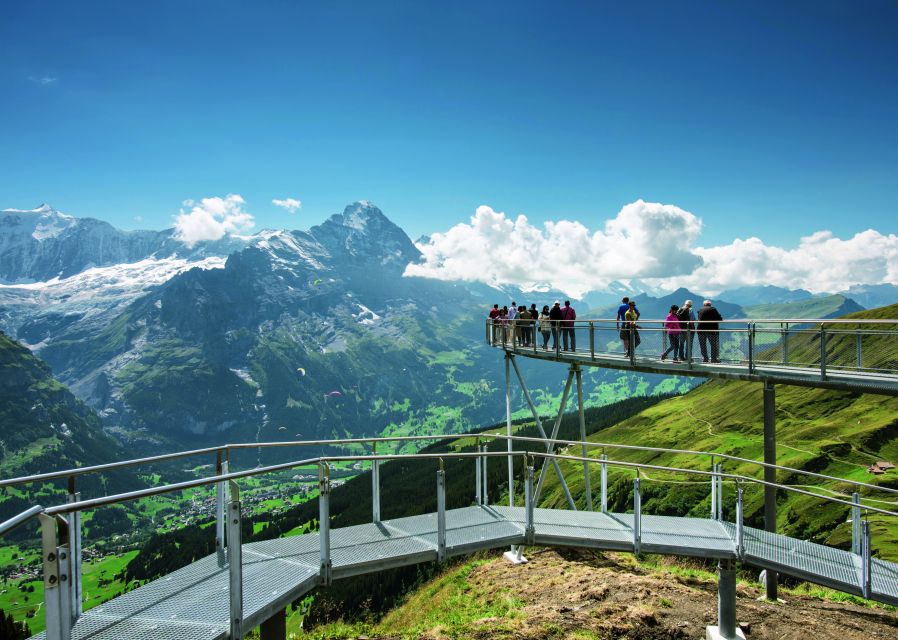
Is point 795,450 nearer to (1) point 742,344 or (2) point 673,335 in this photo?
(2) point 673,335

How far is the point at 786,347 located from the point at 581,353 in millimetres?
8585

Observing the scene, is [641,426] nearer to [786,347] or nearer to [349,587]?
[349,587]

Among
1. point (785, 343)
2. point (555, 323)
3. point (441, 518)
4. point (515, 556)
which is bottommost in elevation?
point (515, 556)

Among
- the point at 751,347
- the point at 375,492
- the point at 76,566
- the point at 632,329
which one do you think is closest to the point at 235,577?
the point at 76,566

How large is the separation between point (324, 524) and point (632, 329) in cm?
1782

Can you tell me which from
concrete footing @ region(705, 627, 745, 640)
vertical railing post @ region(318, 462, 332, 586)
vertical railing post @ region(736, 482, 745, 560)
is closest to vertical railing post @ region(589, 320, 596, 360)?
vertical railing post @ region(736, 482, 745, 560)

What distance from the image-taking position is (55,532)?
533 centimetres

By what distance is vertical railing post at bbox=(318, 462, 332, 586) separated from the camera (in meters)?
9.58

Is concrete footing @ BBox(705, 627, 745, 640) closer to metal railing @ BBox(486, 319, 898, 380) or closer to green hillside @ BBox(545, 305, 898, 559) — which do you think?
green hillside @ BBox(545, 305, 898, 559)

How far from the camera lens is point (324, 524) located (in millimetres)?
9727

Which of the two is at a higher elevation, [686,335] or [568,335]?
[686,335]

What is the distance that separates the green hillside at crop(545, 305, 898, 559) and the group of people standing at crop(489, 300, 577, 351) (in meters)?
7.69

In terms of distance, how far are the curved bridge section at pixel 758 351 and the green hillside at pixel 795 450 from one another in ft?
2.73

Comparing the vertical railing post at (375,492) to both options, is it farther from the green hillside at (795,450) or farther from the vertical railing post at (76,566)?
the green hillside at (795,450)
